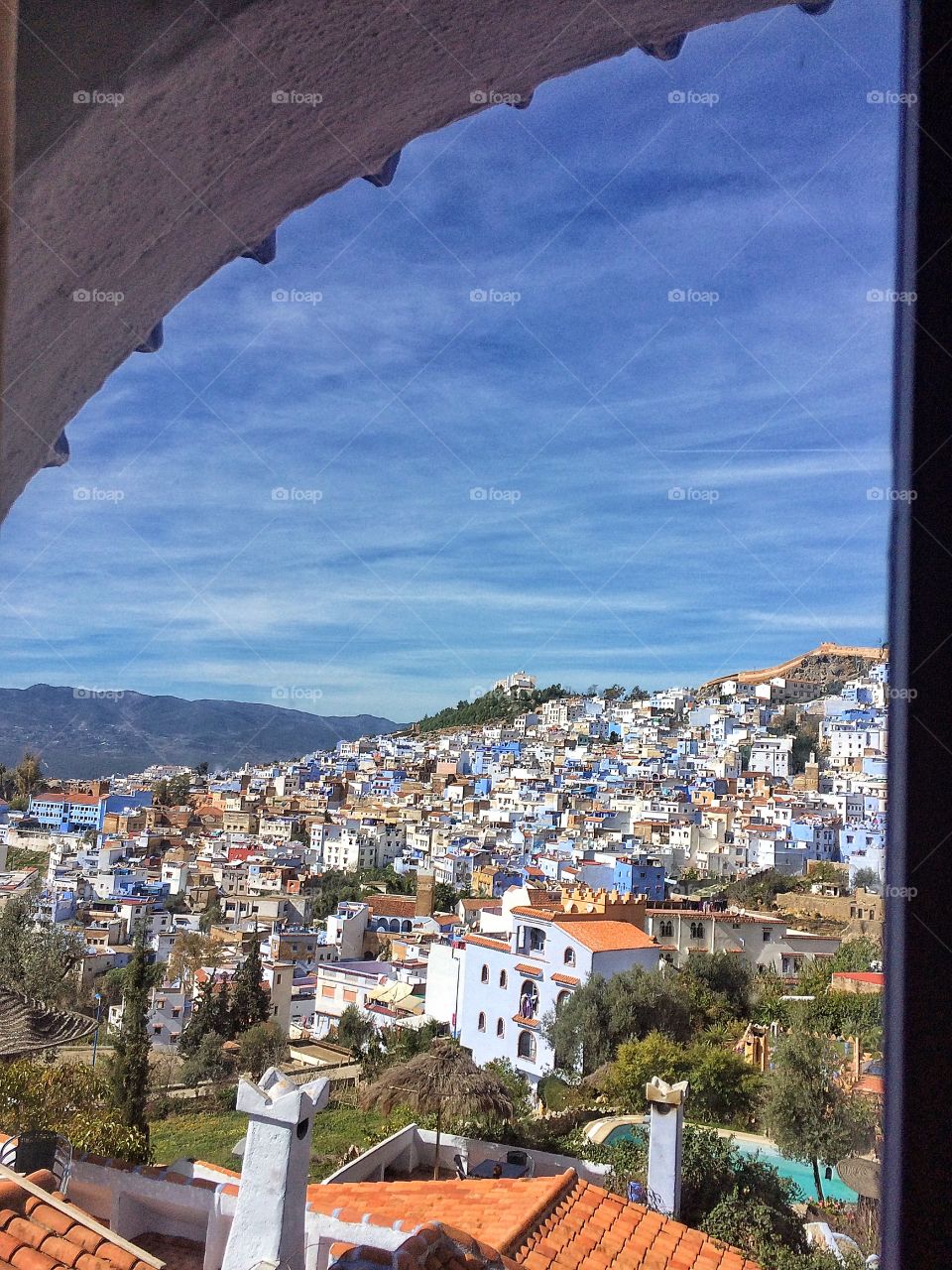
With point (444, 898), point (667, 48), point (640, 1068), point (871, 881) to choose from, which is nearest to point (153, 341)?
point (667, 48)

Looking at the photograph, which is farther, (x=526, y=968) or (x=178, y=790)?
(x=178, y=790)

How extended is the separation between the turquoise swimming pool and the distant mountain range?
8.31ft

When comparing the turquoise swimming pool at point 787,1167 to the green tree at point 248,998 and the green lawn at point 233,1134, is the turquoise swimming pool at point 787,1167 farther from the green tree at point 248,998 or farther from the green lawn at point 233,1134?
the green tree at point 248,998

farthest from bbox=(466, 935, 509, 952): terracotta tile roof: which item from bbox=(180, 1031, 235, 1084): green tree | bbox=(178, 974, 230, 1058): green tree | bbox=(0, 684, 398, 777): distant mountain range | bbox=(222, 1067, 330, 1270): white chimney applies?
bbox=(222, 1067, 330, 1270): white chimney

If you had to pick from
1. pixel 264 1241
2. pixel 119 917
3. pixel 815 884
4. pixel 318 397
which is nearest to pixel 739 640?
pixel 815 884

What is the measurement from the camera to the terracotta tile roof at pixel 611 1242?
8.03 feet

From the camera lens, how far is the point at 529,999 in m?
6.62

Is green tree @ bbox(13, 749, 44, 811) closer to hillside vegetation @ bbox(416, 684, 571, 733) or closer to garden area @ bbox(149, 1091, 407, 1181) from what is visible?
garden area @ bbox(149, 1091, 407, 1181)

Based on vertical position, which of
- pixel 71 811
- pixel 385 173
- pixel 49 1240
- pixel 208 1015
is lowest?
pixel 208 1015

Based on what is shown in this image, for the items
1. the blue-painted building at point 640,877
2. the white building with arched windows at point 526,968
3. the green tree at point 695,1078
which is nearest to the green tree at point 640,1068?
the green tree at point 695,1078

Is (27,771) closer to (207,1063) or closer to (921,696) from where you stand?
(921,696)

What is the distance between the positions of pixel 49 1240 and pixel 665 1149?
2.48m

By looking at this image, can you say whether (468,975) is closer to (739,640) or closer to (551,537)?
(551,537)

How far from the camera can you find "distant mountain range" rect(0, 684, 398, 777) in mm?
2750
